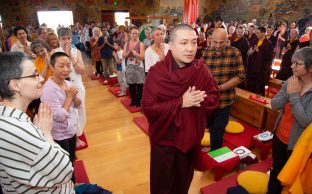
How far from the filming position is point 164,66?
1.78 metres

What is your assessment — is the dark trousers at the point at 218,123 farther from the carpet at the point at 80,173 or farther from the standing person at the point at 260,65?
the standing person at the point at 260,65

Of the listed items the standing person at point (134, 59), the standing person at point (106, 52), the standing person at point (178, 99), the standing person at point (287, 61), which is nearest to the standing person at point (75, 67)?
the standing person at point (134, 59)

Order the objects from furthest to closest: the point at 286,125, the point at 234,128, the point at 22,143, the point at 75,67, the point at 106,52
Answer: the point at 106,52 → the point at 234,128 → the point at 75,67 → the point at 286,125 → the point at 22,143

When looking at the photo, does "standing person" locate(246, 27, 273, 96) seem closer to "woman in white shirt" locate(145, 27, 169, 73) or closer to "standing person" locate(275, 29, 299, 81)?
"standing person" locate(275, 29, 299, 81)

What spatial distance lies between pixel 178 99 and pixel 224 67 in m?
1.29

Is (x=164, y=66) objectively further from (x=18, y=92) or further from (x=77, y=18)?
(x=77, y=18)

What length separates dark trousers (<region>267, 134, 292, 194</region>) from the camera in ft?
7.11

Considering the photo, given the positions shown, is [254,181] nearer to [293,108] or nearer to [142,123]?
[293,108]

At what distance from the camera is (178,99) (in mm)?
1712

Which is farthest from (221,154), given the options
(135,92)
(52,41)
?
(52,41)

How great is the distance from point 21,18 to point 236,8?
14132 millimetres

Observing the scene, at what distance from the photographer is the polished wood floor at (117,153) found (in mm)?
2877

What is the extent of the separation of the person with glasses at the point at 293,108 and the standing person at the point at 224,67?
644mm

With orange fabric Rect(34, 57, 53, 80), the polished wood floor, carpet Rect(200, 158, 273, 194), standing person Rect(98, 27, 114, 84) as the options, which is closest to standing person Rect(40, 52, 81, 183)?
the polished wood floor
